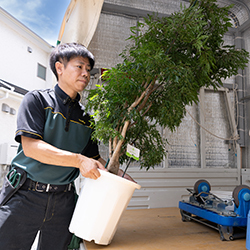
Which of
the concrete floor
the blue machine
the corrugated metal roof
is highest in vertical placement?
the corrugated metal roof

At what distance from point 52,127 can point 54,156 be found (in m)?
0.21

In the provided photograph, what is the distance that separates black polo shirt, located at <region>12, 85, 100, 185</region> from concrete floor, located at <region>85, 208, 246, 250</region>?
0.52 meters

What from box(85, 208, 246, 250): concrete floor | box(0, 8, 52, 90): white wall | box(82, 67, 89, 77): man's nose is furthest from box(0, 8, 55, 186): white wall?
box(82, 67, 89, 77): man's nose

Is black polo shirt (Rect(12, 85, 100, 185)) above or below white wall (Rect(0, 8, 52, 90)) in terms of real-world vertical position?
below

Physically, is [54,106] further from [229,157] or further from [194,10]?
[229,157]

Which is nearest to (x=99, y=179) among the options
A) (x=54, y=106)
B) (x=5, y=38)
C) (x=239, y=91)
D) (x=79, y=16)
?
(x=54, y=106)

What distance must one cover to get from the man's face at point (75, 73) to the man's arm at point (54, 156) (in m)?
0.39

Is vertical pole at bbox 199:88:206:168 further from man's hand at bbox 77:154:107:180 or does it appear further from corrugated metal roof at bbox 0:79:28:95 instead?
corrugated metal roof at bbox 0:79:28:95

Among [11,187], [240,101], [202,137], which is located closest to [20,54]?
[202,137]

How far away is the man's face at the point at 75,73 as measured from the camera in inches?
51.2

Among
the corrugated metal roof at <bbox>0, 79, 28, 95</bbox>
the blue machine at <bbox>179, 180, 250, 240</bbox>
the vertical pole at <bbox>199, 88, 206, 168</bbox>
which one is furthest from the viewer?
the corrugated metal roof at <bbox>0, 79, 28, 95</bbox>

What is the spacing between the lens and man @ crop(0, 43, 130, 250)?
112cm

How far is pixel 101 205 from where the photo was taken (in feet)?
3.87

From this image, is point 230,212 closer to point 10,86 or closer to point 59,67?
point 59,67
